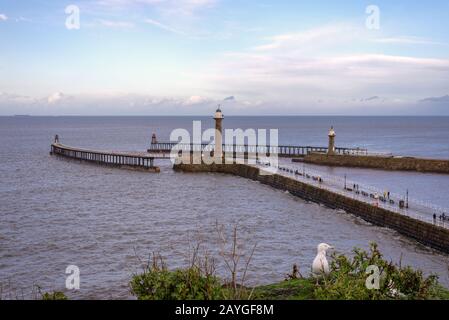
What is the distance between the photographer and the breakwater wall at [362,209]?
28141 millimetres

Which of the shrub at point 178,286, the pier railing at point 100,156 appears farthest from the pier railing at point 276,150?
the shrub at point 178,286

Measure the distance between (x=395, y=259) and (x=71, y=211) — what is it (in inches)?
939

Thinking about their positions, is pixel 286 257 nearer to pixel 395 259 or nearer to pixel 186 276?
pixel 395 259

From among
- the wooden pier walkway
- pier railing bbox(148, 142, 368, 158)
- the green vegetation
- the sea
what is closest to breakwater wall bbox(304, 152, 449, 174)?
the sea

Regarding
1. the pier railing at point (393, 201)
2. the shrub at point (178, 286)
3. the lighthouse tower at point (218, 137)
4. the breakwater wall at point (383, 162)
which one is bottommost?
the pier railing at point (393, 201)

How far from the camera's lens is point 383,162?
210ft

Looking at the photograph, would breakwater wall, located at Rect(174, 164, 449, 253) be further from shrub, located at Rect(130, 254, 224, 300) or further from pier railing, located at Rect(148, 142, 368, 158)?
shrub, located at Rect(130, 254, 224, 300)

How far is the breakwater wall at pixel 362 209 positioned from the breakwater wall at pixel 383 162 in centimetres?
1362

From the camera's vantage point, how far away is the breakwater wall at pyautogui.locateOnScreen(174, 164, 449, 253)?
1108 inches

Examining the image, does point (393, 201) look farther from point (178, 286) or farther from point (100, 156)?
point (100, 156)

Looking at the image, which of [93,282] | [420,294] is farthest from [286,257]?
[420,294]

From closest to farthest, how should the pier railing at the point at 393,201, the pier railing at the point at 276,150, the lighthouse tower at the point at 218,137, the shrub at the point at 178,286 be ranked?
the shrub at the point at 178,286 < the pier railing at the point at 393,201 < the lighthouse tower at the point at 218,137 < the pier railing at the point at 276,150

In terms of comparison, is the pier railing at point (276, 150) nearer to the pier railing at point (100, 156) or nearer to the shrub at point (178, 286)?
the pier railing at point (100, 156)
